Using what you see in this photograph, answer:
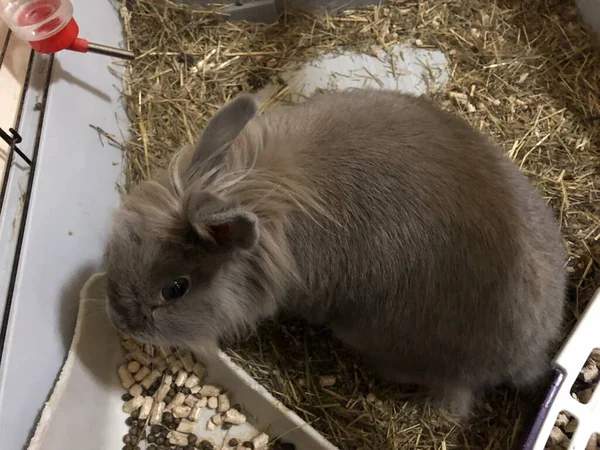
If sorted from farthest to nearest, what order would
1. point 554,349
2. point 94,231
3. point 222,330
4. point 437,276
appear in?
1. point 94,231
2. point 554,349
3. point 222,330
4. point 437,276

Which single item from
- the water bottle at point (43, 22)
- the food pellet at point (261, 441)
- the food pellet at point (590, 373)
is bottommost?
the food pellet at point (261, 441)

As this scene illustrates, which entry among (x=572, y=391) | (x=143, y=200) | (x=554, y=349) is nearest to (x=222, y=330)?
(x=143, y=200)

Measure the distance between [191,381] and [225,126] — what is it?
122 centimetres

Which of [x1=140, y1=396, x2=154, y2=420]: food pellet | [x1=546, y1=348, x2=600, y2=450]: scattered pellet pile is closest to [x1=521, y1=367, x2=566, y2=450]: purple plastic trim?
[x1=546, y1=348, x2=600, y2=450]: scattered pellet pile

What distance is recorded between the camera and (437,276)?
1.77 metres

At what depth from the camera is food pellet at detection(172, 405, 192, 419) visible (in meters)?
2.31

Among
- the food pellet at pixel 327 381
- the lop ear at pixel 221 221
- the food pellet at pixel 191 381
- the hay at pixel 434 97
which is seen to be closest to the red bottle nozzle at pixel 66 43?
the hay at pixel 434 97

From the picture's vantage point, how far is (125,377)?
233 centimetres

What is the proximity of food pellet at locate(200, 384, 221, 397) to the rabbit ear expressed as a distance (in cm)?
113

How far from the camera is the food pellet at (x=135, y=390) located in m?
2.33

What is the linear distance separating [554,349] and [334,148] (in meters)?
1.21

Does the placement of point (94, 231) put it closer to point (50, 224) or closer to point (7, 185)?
point (50, 224)

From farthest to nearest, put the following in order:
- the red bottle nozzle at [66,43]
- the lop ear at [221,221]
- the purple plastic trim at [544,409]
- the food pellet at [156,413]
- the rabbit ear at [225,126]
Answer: the food pellet at [156,413], the red bottle nozzle at [66,43], the purple plastic trim at [544,409], the rabbit ear at [225,126], the lop ear at [221,221]

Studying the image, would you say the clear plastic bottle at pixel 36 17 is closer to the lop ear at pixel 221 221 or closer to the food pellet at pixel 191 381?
the lop ear at pixel 221 221
